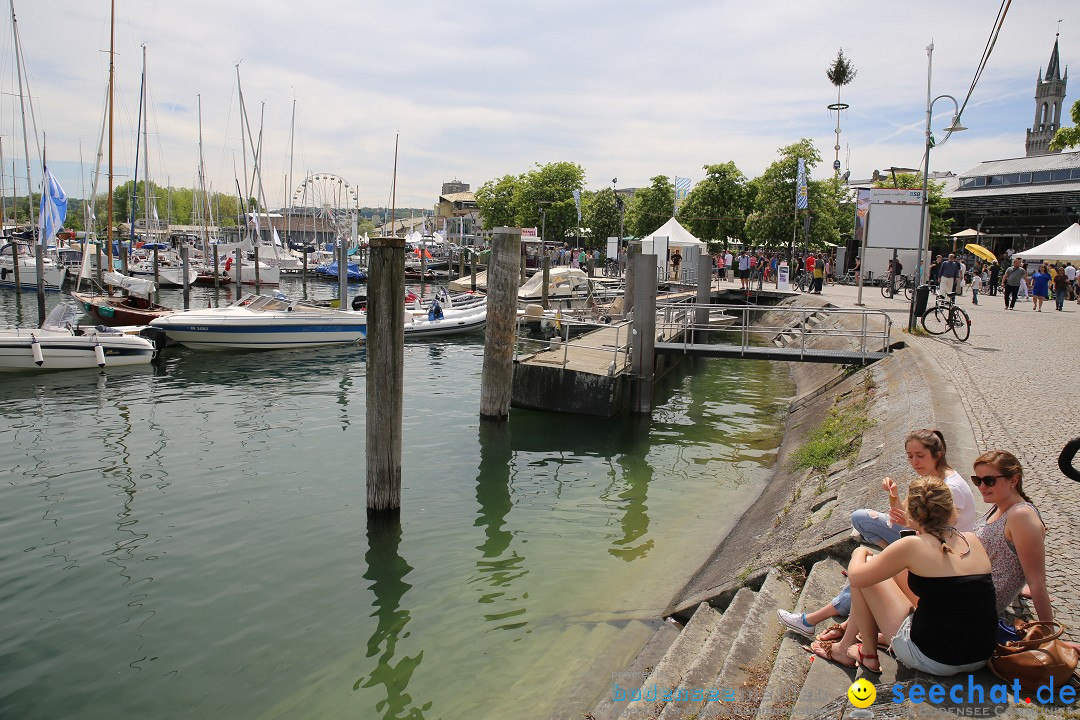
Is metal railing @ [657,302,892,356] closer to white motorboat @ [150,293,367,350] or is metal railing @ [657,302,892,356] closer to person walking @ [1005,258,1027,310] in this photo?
person walking @ [1005,258,1027,310]

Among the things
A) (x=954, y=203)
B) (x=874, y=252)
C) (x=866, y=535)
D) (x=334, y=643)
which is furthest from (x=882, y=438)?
(x=954, y=203)

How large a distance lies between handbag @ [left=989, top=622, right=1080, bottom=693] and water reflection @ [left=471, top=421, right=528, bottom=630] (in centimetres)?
458

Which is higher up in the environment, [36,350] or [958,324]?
[958,324]

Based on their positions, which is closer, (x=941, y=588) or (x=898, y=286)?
(x=941, y=588)

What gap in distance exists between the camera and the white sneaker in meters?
5.36

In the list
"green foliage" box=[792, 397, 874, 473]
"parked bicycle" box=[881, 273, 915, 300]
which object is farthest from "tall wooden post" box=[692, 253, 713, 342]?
"green foliage" box=[792, 397, 874, 473]

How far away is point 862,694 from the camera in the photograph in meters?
4.24

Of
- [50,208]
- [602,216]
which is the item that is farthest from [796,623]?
[602,216]

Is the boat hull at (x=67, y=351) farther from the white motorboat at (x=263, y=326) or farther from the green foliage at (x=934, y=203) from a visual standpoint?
the green foliage at (x=934, y=203)

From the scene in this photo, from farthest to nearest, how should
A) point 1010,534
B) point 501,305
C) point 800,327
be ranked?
point 800,327 → point 501,305 → point 1010,534

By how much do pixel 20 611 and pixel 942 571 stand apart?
8612 millimetres

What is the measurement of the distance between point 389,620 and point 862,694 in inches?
196

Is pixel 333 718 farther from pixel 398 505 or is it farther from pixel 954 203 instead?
pixel 954 203

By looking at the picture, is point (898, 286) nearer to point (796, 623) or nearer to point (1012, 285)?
point (1012, 285)
